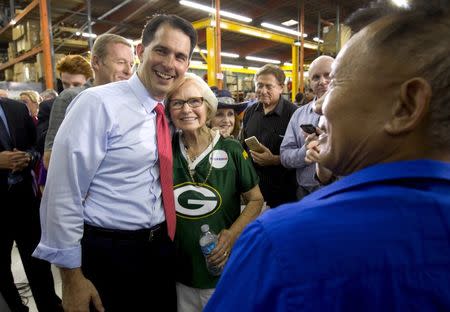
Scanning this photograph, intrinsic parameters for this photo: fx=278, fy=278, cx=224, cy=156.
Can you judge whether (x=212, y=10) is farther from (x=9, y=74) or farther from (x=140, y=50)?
(x=140, y=50)

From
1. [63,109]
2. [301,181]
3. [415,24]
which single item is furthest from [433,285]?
[63,109]

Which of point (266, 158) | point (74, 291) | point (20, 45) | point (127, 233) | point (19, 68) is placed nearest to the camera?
point (74, 291)

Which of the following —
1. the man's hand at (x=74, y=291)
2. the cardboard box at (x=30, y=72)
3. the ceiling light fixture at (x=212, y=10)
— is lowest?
the man's hand at (x=74, y=291)

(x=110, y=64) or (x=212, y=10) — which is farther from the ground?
(x=212, y=10)

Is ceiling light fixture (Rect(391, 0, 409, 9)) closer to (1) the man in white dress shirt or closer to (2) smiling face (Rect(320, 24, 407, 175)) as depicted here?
(2) smiling face (Rect(320, 24, 407, 175))

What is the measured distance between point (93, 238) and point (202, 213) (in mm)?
583

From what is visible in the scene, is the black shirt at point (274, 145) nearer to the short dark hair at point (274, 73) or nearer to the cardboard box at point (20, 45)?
the short dark hair at point (274, 73)

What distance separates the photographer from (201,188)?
1.65 meters

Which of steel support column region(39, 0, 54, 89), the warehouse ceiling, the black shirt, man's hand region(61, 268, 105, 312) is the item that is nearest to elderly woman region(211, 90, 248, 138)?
the black shirt

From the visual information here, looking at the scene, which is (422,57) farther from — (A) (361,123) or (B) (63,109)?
(B) (63,109)

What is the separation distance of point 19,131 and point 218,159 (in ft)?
5.53

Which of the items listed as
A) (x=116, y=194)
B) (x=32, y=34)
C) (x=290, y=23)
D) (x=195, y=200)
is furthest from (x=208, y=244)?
(x=290, y=23)

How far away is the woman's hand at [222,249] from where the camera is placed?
1570 mm

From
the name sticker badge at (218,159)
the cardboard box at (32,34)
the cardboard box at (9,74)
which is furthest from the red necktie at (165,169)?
the cardboard box at (9,74)
